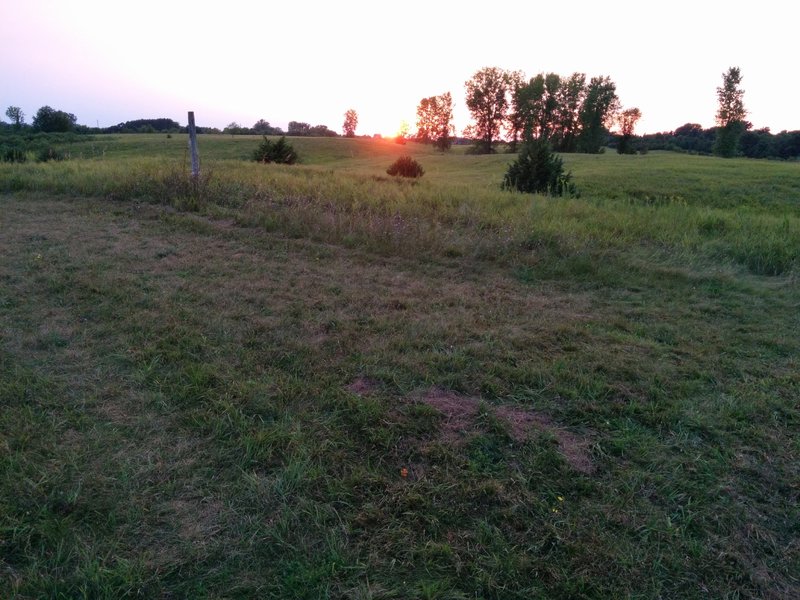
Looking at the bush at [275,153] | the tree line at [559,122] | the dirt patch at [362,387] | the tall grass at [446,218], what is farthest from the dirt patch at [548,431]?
the tree line at [559,122]

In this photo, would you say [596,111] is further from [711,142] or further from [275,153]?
[275,153]

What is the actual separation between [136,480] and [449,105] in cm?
7208

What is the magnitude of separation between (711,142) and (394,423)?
71.4 metres

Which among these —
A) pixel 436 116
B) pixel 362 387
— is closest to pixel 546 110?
pixel 436 116

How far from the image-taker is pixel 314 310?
15.8 feet

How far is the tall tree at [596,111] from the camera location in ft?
185

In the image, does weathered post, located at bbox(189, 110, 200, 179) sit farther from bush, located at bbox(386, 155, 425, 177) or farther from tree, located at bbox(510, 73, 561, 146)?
tree, located at bbox(510, 73, 561, 146)

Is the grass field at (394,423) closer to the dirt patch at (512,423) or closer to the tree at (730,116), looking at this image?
the dirt patch at (512,423)

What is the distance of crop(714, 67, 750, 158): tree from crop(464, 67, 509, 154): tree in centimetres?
2332

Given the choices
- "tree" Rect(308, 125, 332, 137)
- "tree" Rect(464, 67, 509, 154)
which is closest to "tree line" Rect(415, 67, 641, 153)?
"tree" Rect(464, 67, 509, 154)

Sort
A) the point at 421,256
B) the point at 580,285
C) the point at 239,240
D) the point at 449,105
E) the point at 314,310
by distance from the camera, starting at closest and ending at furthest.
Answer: the point at 314,310 → the point at 580,285 → the point at 421,256 → the point at 239,240 → the point at 449,105

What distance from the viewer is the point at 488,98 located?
6366 centimetres

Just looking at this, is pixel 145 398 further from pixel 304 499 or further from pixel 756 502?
pixel 756 502

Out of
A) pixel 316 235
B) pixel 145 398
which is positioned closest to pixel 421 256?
pixel 316 235
